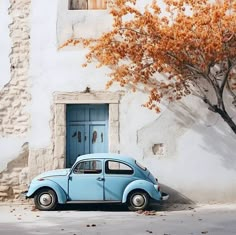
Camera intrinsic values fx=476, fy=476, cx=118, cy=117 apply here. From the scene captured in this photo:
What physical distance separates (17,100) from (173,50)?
3.90m

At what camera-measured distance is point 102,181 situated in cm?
988

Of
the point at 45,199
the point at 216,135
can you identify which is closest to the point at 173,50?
the point at 216,135

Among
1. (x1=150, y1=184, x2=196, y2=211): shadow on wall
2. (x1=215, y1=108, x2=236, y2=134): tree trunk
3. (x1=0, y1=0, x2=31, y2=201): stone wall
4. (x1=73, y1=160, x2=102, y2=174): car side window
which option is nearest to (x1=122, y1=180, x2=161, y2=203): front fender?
(x1=73, y1=160, x2=102, y2=174): car side window

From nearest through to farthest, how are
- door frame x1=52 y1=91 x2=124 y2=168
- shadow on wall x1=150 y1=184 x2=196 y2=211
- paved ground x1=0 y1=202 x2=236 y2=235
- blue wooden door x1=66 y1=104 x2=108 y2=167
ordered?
paved ground x1=0 y1=202 x2=236 y2=235 < shadow on wall x1=150 y1=184 x2=196 y2=211 < door frame x1=52 y1=91 x2=124 y2=168 < blue wooden door x1=66 y1=104 x2=108 y2=167

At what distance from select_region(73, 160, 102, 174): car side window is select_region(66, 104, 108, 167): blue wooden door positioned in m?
0.69

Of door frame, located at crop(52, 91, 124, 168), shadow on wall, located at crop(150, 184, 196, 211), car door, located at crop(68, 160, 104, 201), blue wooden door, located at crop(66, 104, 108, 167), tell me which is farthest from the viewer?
blue wooden door, located at crop(66, 104, 108, 167)

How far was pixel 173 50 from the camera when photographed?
32.8 ft

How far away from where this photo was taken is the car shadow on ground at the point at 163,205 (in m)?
10.3

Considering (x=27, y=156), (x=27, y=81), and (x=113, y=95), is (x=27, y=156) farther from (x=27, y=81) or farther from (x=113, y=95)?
(x=113, y=95)

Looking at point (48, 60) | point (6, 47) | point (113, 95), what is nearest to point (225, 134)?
point (113, 95)

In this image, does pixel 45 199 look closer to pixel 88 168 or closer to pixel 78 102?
pixel 88 168

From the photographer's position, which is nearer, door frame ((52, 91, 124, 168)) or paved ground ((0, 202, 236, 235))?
paved ground ((0, 202, 236, 235))

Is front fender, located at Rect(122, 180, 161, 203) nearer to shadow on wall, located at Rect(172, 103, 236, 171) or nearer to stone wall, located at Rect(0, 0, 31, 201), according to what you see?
shadow on wall, located at Rect(172, 103, 236, 171)

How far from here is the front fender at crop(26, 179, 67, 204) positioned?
9.84 m
